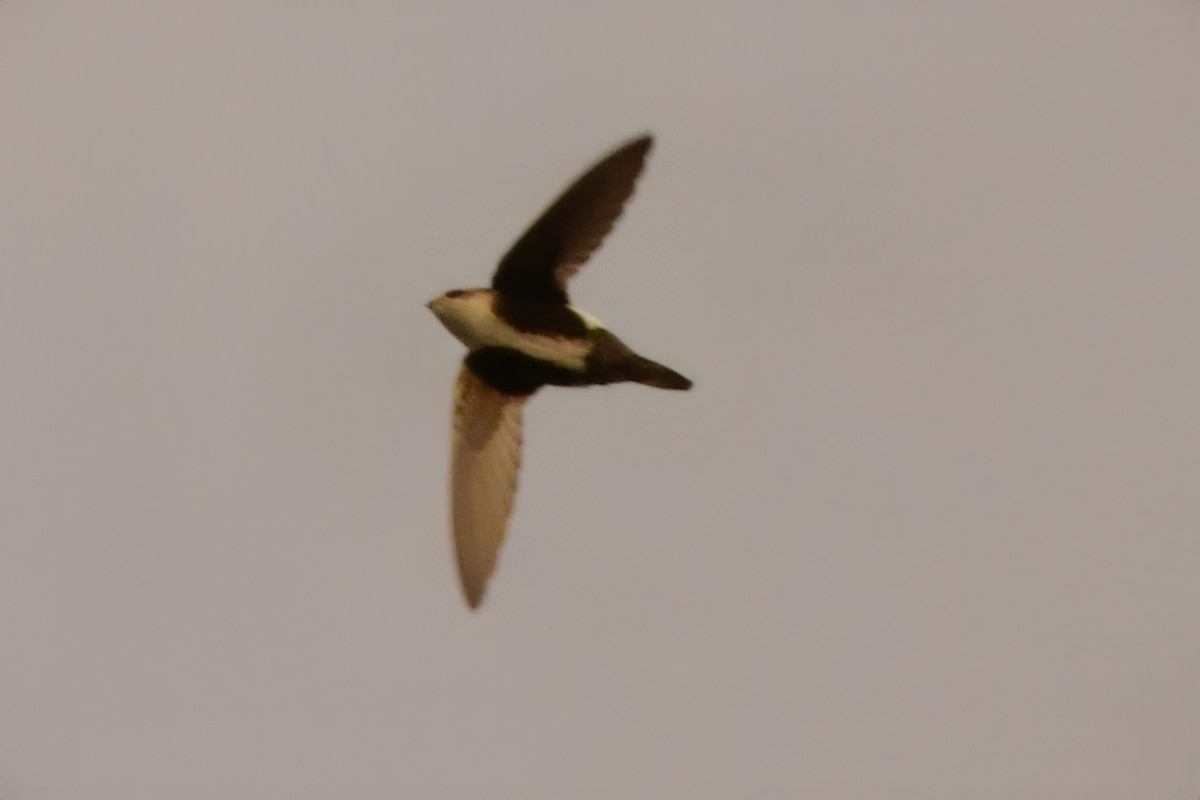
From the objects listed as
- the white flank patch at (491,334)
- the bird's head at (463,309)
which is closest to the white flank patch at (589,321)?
the white flank patch at (491,334)

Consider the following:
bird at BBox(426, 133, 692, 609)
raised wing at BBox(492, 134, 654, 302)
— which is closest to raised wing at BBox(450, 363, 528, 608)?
bird at BBox(426, 133, 692, 609)

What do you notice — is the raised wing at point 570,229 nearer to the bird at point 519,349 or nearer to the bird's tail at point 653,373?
the bird at point 519,349

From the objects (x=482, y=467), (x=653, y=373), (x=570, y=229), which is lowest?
(x=482, y=467)

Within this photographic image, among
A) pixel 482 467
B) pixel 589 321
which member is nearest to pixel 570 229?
pixel 589 321

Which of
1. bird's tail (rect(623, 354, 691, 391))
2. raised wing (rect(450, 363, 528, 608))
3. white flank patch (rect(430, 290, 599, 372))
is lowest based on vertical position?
raised wing (rect(450, 363, 528, 608))

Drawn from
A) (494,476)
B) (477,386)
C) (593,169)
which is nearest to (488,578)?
(494,476)

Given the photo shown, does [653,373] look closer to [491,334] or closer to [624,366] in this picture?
[624,366]

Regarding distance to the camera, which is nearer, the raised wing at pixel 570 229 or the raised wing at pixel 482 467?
the raised wing at pixel 570 229

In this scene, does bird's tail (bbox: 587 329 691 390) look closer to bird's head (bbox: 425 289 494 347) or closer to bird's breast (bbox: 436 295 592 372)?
bird's breast (bbox: 436 295 592 372)
